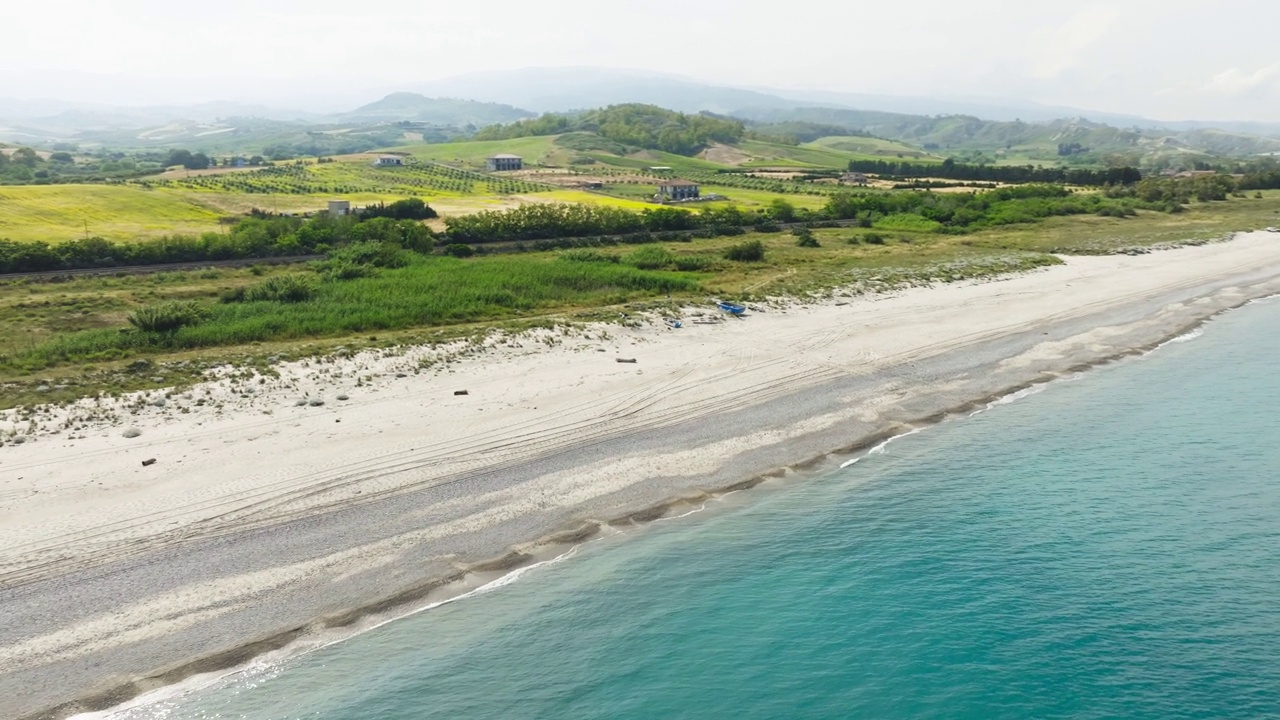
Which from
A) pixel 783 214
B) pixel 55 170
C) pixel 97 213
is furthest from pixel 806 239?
pixel 55 170

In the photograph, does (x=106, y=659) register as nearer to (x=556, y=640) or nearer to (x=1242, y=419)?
(x=556, y=640)

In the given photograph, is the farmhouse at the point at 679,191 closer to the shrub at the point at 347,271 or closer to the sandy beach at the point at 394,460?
the shrub at the point at 347,271

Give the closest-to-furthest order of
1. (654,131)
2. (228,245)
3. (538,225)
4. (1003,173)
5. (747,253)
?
(228,245) < (747,253) < (538,225) < (1003,173) < (654,131)

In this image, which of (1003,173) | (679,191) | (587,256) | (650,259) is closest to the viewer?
(650,259)

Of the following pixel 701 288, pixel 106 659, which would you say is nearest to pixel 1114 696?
pixel 106 659

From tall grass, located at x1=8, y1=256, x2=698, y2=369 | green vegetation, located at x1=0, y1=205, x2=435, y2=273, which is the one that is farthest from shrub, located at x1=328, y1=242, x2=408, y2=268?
green vegetation, located at x1=0, y1=205, x2=435, y2=273

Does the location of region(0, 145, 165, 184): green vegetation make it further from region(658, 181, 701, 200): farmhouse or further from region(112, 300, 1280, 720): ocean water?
region(112, 300, 1280, 720): ocean water

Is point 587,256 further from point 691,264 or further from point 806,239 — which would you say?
point 806,239
